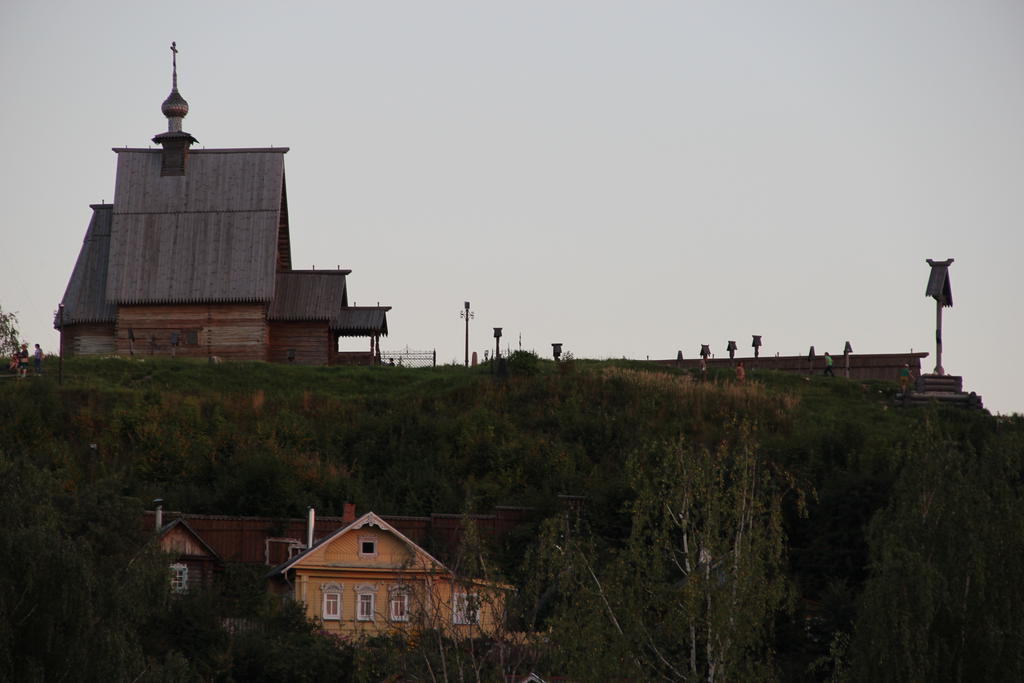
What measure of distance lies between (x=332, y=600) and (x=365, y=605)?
2.71 ft

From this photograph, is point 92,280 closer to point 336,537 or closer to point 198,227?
point 198,227

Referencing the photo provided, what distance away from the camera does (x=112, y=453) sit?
45.4m

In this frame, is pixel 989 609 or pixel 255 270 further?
pixel 255 270

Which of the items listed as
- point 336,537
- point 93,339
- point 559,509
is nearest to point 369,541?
point 336,537

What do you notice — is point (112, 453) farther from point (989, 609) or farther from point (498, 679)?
point (989, 609)

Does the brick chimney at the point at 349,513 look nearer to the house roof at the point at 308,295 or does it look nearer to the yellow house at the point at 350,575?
the yellow house at the point at 350,575

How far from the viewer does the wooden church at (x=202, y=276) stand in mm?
59719

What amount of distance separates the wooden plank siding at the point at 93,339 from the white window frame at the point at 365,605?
83.3 feet

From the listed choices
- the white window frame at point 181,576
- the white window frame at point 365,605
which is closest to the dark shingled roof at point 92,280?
the white window frame at point 181,576

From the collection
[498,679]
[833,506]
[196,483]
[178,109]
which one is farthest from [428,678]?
[178,109]

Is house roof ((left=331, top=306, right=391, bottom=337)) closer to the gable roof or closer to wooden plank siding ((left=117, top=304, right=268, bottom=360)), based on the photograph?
wooden plank siding ((left=117, top=304, right=268, bottom=360))

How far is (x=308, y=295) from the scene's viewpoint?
61094mm

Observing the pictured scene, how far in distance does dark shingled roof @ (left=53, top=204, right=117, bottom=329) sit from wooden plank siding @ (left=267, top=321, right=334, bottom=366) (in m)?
6.05

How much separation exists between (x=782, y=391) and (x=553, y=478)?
1205 cm
